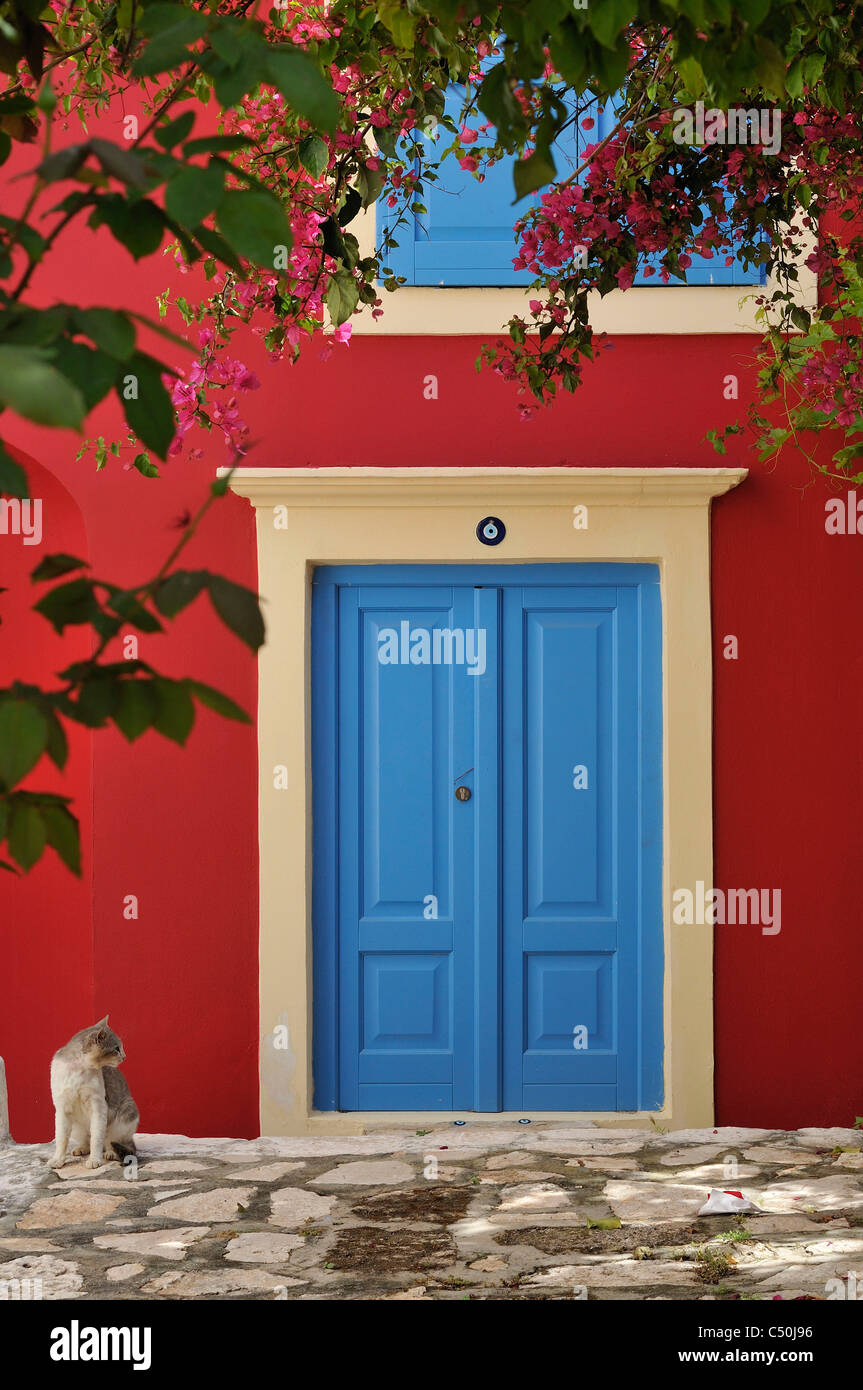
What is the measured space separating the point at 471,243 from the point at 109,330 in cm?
528

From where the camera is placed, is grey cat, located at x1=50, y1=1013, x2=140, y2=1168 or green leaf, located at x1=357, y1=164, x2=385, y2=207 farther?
grey cat, located at x1=50, y1=1013, x2=140, y2=1168

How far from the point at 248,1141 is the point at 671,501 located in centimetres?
328

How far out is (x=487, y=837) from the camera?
584 cm

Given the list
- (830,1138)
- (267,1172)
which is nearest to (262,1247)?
(267,1172)

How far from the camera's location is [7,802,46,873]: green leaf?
3.07 ft

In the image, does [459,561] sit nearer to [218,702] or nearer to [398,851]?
[398,851]

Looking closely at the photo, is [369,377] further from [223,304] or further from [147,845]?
[147,845]

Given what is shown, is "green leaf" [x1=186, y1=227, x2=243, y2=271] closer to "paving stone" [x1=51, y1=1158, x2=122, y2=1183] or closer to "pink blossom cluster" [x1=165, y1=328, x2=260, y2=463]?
"pink blossom cluster" [x1=165, y1=328, x2=260, y2=463]

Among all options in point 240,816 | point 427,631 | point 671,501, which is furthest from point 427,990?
point 671,501

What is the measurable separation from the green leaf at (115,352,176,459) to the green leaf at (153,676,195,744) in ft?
0.55

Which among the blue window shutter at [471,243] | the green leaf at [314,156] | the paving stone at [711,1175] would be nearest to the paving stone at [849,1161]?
the paving stone at [711,1175]

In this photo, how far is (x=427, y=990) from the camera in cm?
586

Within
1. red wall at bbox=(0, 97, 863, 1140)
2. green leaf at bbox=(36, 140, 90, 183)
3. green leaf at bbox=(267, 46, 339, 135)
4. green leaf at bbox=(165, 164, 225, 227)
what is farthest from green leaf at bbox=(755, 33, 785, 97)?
red wall at bbox=(0, 97, 863, 1140)

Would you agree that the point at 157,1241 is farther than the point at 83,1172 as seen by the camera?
No
